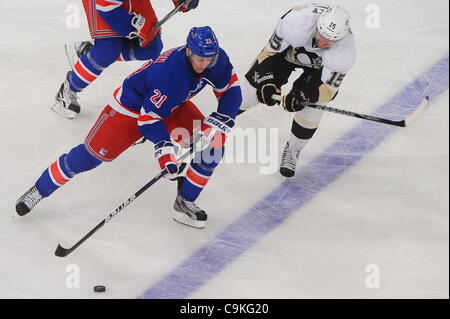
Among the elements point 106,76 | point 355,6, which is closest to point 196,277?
point 106,76

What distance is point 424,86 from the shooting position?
5246 mm

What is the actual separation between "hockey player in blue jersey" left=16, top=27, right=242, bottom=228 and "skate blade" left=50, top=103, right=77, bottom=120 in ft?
2.63

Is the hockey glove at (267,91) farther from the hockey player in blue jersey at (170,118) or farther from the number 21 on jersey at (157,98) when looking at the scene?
Answer: the number 21 on jersey at (157,98)

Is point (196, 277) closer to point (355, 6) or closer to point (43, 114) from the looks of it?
point (43, 114)

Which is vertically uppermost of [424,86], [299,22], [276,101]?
[299,22]

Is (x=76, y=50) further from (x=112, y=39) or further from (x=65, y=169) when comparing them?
(x=65, y=169)

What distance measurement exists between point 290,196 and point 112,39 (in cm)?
124

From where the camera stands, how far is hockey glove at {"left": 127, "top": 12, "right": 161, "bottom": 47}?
178 inches

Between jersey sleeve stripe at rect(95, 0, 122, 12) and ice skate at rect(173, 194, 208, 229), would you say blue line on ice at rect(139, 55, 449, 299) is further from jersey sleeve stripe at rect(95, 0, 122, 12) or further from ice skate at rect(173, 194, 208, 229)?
jersey sleeve stripe at rect(95, 0, 122, 12)

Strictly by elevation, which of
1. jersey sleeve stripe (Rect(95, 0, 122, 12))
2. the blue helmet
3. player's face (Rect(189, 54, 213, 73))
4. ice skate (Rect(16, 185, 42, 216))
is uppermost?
the blue helmet

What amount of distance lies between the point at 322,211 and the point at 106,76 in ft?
5.53

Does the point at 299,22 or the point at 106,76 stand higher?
the point at 299,22
